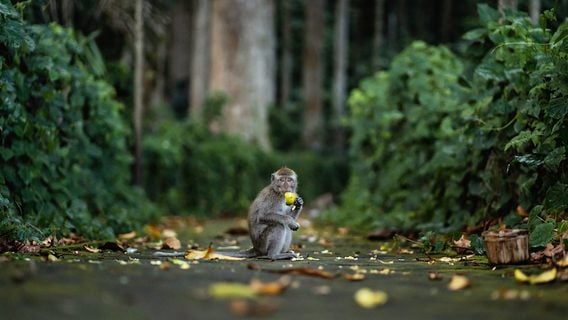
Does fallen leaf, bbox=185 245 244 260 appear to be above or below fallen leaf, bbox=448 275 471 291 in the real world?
below

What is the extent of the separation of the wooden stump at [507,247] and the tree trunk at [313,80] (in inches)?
975

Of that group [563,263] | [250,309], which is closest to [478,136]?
[563,263]

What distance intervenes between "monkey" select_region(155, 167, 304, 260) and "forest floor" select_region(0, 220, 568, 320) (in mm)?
628

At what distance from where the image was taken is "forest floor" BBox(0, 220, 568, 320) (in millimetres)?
3889

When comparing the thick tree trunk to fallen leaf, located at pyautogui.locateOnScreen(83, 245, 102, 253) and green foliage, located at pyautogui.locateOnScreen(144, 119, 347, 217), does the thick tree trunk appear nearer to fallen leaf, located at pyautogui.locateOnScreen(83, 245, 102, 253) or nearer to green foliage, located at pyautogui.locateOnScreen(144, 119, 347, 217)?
green foliage, located at pyautogui.locateOnScreen(144, 119, 347, 217)

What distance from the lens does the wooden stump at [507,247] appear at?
617cm

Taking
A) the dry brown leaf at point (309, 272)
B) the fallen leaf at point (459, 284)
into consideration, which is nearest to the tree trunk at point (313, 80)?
the dry brown leaf at point (309, 272)

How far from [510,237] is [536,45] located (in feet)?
7.02

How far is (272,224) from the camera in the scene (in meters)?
7.39

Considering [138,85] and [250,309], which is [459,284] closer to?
[250,309]

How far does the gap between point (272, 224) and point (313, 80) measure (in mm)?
24245

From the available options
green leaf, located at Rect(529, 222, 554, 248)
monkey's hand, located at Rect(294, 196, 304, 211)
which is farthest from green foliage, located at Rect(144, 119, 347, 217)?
green leaf, located at Rect(529, 222, 554, 248)

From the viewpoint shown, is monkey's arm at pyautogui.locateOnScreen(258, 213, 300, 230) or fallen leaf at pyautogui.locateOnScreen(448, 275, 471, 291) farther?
monkey's arm at pyautogui.locateOnScreen(258, 213, 300, 230)

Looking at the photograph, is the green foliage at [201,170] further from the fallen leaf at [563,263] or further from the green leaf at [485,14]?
the fallen leaf at [563,263]
